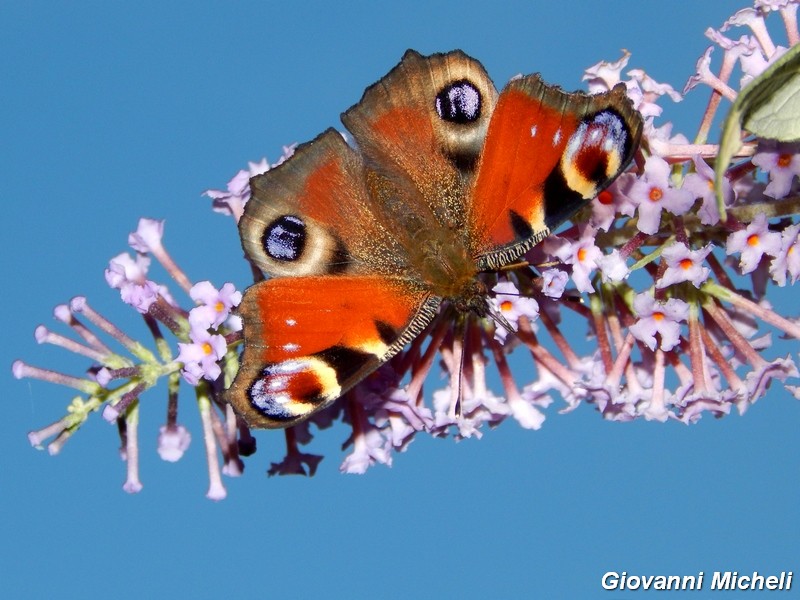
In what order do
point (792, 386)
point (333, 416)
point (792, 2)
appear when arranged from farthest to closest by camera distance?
point (333, 416) → point (792, 386) → point (792, 2)

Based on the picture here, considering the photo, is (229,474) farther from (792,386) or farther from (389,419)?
(792,386)

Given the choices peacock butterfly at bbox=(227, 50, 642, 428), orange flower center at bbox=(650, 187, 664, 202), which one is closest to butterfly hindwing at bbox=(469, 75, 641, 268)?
peacock butterfly at bbox=(227, 50, 642, 428)

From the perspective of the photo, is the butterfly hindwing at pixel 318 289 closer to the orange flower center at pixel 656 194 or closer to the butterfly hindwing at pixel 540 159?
the butterfly hindwing at pixel 540 159

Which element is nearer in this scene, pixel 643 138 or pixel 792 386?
pixel 643 138

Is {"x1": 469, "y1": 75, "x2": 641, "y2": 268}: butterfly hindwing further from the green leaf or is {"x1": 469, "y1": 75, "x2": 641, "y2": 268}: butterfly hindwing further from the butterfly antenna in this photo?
the green leaf

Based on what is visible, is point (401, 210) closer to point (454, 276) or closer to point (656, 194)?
point (454, 276)

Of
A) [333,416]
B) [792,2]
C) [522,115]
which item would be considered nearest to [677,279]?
[522,115]
